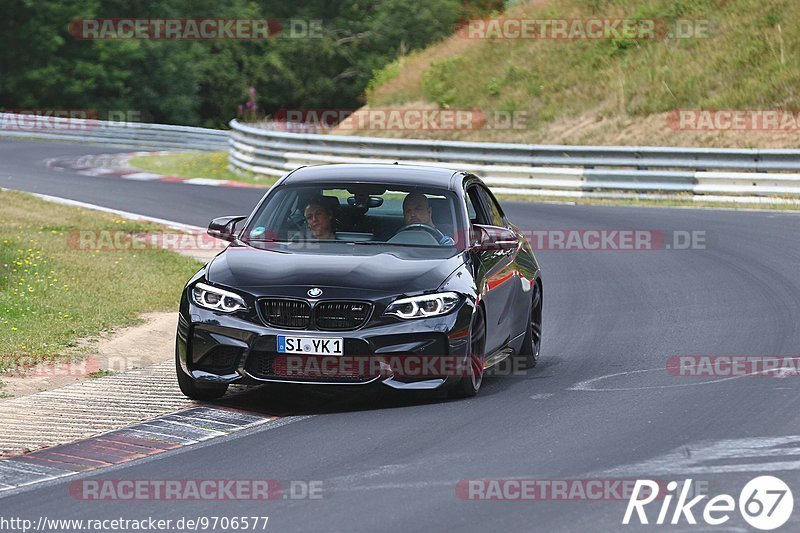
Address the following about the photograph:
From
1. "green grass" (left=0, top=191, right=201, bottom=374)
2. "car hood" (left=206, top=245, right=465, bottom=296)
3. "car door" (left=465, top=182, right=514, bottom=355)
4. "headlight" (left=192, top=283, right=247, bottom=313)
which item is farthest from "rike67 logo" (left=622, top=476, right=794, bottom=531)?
"green grass" (left=0, top=191, right=201, bottom=374)

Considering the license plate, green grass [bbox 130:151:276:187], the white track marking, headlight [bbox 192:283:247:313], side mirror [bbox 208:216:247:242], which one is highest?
side mirror [bbox 208:216:247:242]

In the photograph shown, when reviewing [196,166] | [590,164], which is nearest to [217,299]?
[590,164]

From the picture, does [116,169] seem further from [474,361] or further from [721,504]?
[721,504]

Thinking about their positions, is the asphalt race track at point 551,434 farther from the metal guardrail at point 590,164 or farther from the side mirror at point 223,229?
the metal guardrail at point 590,164

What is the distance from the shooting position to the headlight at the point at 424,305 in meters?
9.12

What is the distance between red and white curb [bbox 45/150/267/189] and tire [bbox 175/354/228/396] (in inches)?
792

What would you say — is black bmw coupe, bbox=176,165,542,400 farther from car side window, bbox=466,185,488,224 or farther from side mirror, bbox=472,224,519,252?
car side window, bbox=466,185,488,224

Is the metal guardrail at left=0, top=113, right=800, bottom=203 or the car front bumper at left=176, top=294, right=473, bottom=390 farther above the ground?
the car front bumper at left=176, top=294, right=473, bottom=390

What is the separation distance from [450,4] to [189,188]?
150 feet

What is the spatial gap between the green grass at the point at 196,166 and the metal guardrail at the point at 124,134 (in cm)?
403

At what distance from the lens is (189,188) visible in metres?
28.6

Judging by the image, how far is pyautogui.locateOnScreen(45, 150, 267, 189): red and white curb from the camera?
30.4 meters

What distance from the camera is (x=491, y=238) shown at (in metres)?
10.3

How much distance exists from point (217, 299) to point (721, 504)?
12.6ft
